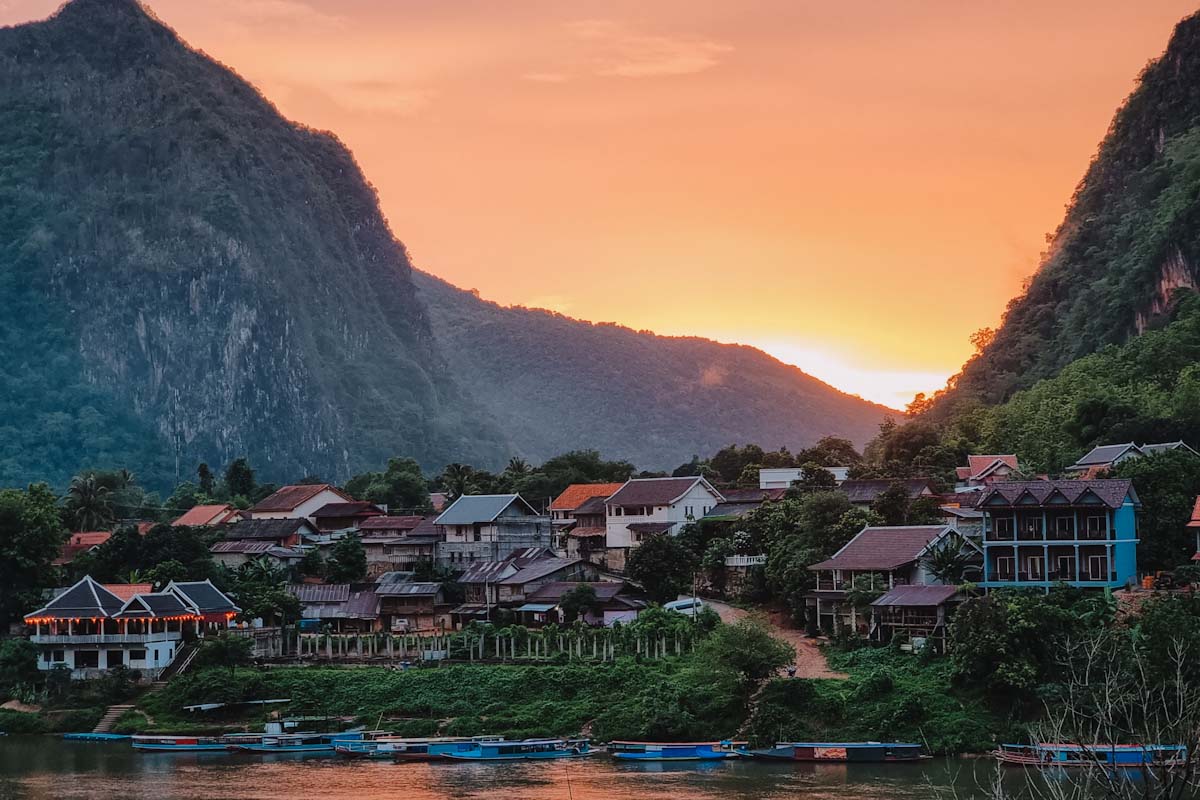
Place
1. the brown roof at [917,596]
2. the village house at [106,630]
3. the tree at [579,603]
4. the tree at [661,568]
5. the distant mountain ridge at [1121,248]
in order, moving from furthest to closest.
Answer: the distant mountain ridge at [1121,248] → the tree at [661,568] → the tree at [579,603] → the village house at [106,630] → the brown roof at [917,596]

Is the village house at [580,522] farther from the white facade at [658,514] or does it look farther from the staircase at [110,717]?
the staircase at [110,717]

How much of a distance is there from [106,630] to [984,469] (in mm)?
40282

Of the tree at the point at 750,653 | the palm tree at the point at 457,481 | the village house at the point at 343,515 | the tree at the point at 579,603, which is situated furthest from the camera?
the palm tree at the point at 457,481

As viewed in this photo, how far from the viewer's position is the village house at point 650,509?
244ft

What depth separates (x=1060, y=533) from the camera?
54156 millimetres

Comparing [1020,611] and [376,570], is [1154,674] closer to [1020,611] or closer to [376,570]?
[1020,611]

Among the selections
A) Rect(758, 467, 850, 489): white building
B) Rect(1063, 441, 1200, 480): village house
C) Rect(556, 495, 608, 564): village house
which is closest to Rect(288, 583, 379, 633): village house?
Rect(556, 495, 608, 564): village house

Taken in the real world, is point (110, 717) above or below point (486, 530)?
below

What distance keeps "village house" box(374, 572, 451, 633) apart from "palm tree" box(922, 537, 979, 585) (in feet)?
70.5

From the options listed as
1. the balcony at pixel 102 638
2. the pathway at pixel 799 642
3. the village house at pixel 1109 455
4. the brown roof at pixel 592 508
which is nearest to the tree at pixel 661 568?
the pathway at pixel 799 642

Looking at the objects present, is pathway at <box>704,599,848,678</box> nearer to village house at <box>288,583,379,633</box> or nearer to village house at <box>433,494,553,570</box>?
village house at <box>433,494,553,570</box>

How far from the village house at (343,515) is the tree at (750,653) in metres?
37.5

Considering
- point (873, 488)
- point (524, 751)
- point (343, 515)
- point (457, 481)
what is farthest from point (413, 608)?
point (457, 481)

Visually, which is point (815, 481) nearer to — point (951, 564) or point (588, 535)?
point (588, 535)
